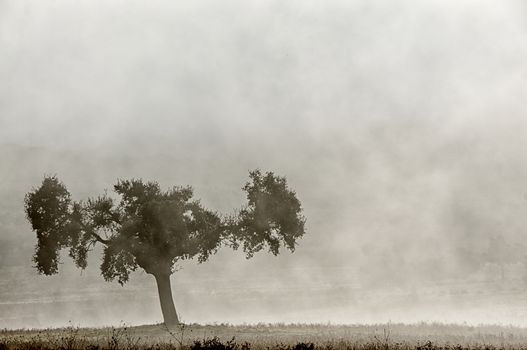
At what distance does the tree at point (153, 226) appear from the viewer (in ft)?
148

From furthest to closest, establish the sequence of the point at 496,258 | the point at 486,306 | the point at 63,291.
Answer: the point at 496,258 < the point at 63,291 < the point at 486,306

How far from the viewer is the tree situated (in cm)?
4497

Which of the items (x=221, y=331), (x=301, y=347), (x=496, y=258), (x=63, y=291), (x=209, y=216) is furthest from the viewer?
(x=496, y=258)

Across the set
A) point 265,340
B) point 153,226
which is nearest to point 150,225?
point 153,226

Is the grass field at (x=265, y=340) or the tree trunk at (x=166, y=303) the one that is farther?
the tree trunk at (x=166, y=303)

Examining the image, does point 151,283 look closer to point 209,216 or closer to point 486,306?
point 486,306

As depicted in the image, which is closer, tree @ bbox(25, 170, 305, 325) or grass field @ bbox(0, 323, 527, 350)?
grass field @ bbox(0, 323, 527, 350)

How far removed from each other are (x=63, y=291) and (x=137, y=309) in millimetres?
33109

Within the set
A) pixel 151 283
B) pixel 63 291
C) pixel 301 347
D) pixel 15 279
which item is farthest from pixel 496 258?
pixel 301 347

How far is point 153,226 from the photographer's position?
4497 centimetres

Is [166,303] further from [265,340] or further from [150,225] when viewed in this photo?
[265,340]

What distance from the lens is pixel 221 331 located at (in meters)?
39.6

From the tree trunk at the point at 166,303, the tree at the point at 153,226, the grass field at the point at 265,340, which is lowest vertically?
the grass field at the point at 265,340

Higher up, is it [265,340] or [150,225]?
[150,225]
